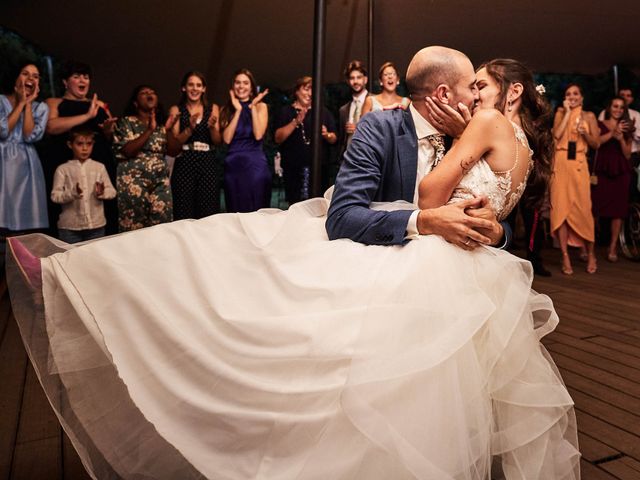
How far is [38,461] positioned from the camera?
65.2 inches

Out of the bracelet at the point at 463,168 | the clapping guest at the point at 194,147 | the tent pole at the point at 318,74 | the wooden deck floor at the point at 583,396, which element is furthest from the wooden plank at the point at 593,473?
the clapping guest at the point at 194,147

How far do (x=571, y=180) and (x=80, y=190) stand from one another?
13.2ft

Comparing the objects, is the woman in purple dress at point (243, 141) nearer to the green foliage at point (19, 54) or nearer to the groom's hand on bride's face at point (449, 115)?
the green foliage at point (19, 54)

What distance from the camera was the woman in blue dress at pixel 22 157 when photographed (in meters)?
3.63

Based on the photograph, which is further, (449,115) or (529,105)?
(529,105)

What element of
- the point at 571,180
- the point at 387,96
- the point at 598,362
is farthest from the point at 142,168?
the point at 571,180

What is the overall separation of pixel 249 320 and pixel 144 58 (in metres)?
5.87

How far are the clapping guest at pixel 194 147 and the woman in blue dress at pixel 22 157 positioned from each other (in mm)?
877

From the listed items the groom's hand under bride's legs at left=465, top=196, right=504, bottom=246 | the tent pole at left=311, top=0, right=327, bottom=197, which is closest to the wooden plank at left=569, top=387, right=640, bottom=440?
the groom's hand under bride's legs at left=465, top=196, right=504, bottom=246

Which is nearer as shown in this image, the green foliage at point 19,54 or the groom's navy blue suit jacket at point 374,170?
the groom's navy blue suit jacket at point 374,170

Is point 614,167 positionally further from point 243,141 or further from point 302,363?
point 302,363

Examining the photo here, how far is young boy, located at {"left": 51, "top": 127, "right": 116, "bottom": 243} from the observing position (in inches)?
146

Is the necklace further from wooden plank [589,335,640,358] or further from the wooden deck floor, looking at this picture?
wooden plank [589,335,640,358]

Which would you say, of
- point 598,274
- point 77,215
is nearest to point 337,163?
point 77,215
